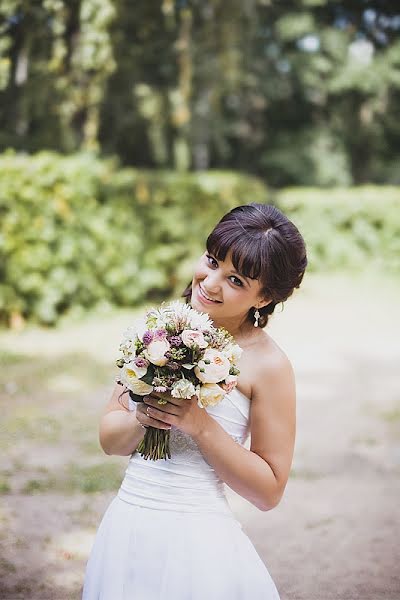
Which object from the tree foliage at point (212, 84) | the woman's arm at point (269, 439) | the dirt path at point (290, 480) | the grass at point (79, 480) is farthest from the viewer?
the tree foliage at point (212, 84)

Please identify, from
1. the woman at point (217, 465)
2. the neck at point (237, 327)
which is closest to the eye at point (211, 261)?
the woman at point (217, 465)

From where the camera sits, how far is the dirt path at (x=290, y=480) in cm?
Result: 376

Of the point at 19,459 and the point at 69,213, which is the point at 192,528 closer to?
the point at 19,459

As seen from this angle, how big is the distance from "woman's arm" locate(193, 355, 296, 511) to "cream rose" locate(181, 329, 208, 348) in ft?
0.98

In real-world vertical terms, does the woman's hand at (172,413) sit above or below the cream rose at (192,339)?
below

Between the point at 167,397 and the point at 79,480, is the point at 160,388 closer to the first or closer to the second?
the point at 167,397

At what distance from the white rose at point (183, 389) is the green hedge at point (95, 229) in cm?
698

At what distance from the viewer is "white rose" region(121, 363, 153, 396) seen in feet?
5.80

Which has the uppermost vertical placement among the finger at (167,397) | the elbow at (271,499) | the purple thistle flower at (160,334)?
the purple thistle flower at (160,334)

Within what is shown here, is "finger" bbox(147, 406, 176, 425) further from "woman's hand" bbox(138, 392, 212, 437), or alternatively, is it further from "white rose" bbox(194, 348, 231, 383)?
"white rose" bbox(194, 348, 231, 383)

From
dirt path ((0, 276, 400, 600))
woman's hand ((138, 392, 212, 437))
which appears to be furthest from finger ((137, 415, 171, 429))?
dirt path ((0, 276, 400, 600))

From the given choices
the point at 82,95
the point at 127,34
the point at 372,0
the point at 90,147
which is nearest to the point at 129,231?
the point at 90,147

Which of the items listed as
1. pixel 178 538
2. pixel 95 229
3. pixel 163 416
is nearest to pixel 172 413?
pixel 163 416

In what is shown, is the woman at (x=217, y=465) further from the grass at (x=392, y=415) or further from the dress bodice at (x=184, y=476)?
the grass at (x=392, y=415)
